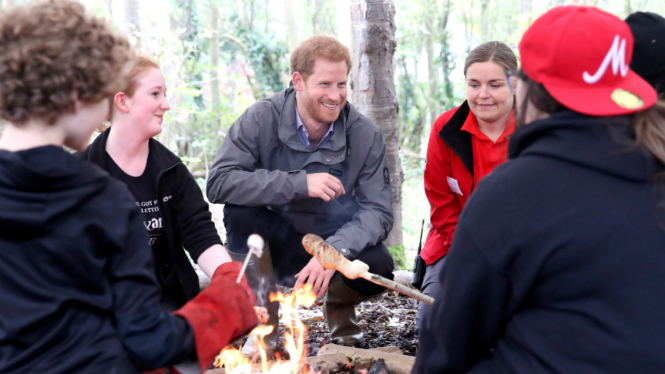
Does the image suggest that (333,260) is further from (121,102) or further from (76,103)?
(76,103)

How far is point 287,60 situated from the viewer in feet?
46.6

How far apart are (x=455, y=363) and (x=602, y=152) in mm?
711

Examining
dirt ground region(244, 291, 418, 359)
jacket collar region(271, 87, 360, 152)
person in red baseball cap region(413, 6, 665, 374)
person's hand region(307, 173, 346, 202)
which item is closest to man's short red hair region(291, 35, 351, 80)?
jacket collar region(271, 87, 360, 152)

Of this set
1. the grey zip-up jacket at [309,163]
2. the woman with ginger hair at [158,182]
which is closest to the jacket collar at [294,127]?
the grey zip-up jacket at [309,163]

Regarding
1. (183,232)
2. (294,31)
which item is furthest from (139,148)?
(294,31)

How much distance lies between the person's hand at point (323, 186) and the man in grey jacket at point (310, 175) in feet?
0.03

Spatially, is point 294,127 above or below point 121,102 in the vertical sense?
below

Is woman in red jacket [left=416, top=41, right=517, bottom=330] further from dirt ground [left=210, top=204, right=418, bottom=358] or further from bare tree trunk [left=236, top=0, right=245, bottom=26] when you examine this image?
bare tree trunk [left=236, top=0, right=245, bottom=26]

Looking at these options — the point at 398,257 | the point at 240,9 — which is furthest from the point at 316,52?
the point at 240,9

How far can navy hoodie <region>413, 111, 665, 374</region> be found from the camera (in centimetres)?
139

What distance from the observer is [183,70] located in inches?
490

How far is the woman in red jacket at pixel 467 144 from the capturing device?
3.37 m

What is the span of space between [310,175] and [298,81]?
693 millimetres

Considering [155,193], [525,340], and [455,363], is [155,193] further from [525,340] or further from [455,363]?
[525,340]
